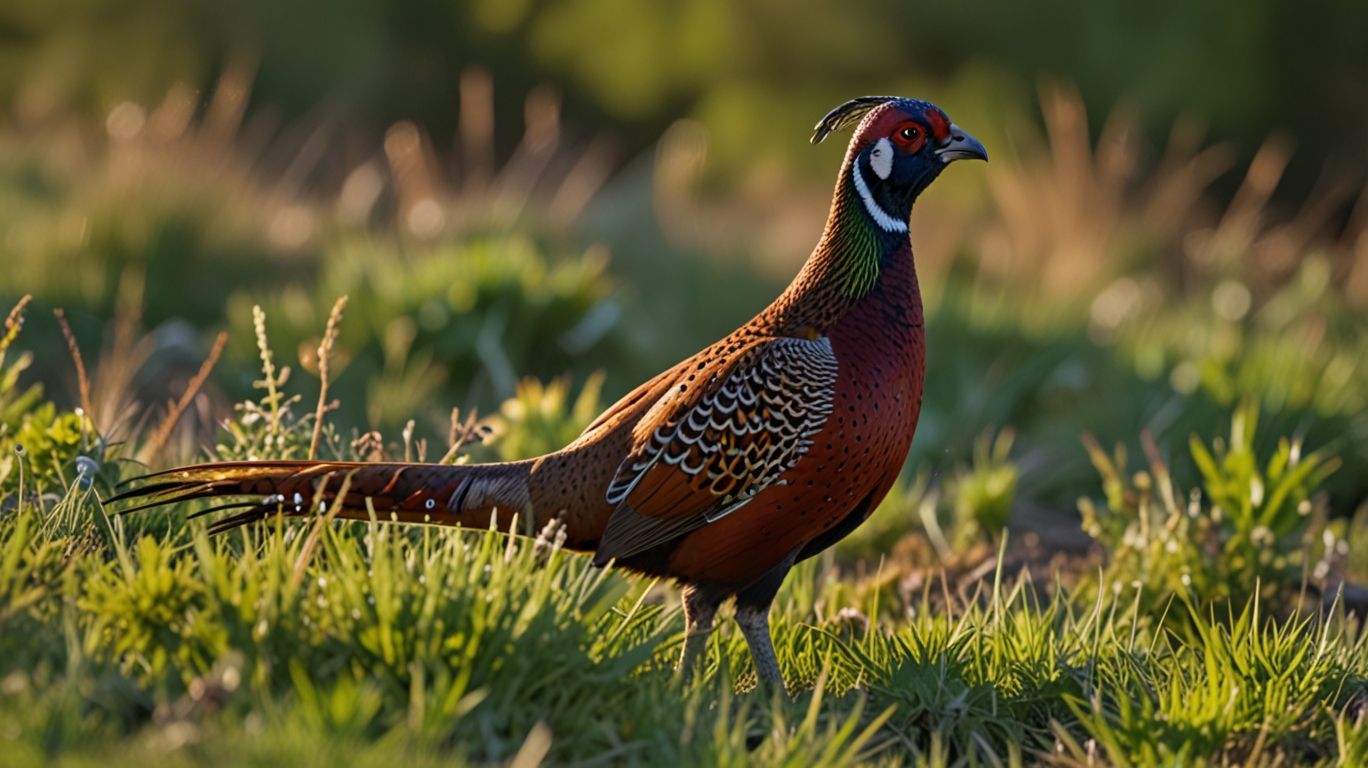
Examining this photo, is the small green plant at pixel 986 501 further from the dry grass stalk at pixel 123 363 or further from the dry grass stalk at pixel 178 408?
the dry grass stalk at pixel 123 363

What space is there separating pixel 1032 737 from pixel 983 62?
15952 millimetres

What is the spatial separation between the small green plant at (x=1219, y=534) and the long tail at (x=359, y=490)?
6.61 ft

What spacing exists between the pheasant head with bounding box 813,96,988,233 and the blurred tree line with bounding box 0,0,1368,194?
44.0ft

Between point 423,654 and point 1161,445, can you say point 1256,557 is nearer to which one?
point 1161,445

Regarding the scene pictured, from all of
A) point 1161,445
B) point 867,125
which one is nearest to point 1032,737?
point 867,125

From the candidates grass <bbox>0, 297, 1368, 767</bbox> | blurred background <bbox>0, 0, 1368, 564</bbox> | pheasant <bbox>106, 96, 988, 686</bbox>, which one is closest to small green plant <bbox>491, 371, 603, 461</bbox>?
blurred background <bbox>0, 0, 1368, 564</bbox>

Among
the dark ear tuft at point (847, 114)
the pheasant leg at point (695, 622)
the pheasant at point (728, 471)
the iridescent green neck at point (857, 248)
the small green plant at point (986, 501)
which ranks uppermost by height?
the dark ear tuft at point (847, 114)

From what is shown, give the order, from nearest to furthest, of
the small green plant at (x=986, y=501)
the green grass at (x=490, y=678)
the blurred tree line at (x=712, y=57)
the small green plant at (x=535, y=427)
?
the green grass at (x=490, y=678), the small green plant at (x=535, y=427), the small green plant at (x=986, y=501), the blurred tree line at (x=712, y=57)

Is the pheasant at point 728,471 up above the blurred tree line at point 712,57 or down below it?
below

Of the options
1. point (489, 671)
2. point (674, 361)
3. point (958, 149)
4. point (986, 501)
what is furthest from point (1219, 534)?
point (674, 361)

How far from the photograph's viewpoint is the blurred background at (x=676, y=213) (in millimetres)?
6320

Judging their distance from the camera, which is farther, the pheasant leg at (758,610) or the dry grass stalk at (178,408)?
the dry grass stalk at (178,408)

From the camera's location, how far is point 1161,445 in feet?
19.5

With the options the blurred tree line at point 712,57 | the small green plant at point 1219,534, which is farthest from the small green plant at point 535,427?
the blurred tree line at point 712,57
